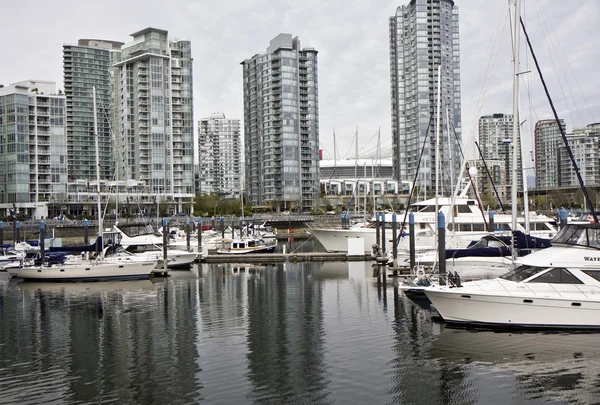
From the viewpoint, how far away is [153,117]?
127m

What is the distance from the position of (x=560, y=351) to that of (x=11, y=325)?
23161 millimetres

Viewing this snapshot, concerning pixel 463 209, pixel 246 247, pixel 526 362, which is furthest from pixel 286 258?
pixel 526 362

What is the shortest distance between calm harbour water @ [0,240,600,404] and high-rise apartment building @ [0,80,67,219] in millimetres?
88969

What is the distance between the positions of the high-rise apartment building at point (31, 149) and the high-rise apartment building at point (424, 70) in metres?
80.4

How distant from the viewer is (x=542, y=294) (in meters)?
21.9

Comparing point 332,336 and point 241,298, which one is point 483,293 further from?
point 241,298

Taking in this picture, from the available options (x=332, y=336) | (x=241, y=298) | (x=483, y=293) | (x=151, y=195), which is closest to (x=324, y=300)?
(x=241, y=298)

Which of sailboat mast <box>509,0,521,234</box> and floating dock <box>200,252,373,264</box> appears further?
floating dock <box>200,252,373,264</box>

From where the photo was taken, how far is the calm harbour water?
16.0m

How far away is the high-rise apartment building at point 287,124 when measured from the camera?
13525 centimetres

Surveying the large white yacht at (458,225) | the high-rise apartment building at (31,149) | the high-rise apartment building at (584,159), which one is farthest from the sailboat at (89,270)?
the high-rise apartment building at (584,159)

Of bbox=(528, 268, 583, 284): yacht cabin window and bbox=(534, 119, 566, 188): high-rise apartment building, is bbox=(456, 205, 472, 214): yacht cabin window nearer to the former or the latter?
bbox=(528, 268, 583, 284): yacht cabin window

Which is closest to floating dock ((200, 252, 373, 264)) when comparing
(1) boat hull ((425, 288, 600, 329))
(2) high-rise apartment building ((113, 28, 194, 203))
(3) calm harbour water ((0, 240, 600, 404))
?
(3) calm harbour water ((0, 240, 600, 404))

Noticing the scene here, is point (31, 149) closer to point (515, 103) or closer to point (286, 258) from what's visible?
point (286, 258)
